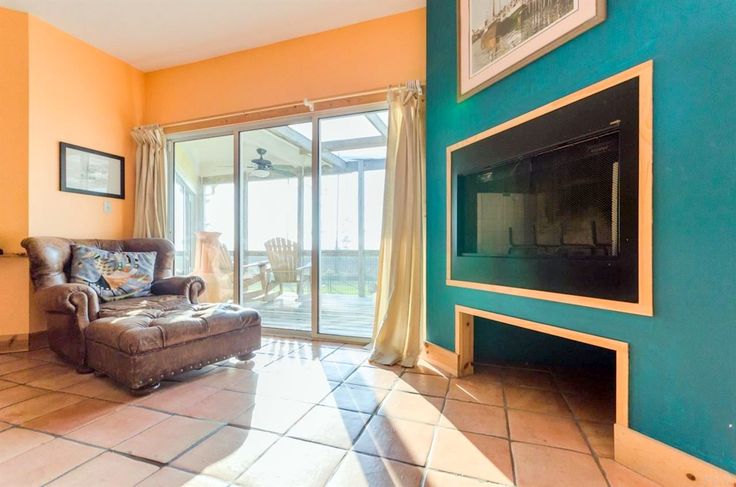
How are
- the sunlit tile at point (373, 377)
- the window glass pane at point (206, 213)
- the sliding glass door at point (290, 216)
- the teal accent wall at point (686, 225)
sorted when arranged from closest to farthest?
the teal accent wall at point (686, 225)
the sunlit tile at point (373, 377)
the sliding glass door at point (290, 216)
the window glass pane at point (206, 213)

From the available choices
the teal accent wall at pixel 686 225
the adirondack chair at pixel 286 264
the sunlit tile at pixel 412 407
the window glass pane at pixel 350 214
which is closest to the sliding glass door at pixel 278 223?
the adirondack chair at pixel 286 264

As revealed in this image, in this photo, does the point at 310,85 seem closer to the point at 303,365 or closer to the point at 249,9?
the point at 249,9

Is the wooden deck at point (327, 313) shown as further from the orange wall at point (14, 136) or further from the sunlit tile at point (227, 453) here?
the orange wall at point (14, 136)

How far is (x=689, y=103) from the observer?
115 centimetres

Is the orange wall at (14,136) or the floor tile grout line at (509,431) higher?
the orange wall at (14,136)

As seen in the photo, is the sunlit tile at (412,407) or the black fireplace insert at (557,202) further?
the sunlit tile at (412,407)

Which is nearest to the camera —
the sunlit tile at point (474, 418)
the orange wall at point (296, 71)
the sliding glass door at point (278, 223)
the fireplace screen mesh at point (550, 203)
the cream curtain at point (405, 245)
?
the fireplace screen mesh at point (550, 203)

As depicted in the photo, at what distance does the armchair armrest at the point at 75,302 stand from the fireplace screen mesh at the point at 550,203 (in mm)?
2541

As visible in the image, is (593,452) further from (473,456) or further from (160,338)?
(160,338)

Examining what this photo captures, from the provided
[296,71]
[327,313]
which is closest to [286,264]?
[327,313]

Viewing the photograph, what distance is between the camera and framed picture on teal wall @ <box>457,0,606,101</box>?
4.93 feet

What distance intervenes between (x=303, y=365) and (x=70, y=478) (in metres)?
1.35

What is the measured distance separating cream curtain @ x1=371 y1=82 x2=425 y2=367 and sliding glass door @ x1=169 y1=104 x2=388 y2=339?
429mm

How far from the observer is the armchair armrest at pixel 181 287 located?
2.84m
